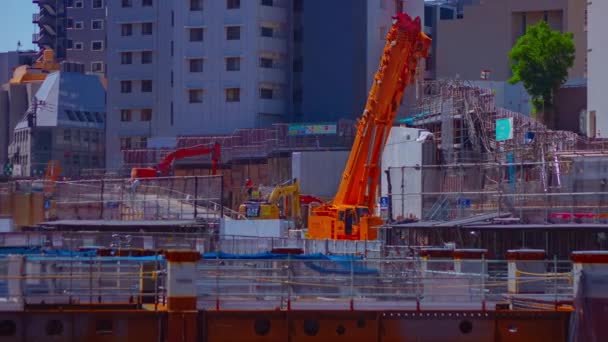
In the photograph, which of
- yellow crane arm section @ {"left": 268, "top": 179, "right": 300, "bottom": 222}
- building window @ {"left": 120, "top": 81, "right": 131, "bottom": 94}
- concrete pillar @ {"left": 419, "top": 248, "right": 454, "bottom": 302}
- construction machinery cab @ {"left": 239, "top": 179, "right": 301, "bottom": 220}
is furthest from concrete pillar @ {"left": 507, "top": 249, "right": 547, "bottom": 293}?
building window @ {"left": 120, "top": 81, "right": 131, "bottom": 94}

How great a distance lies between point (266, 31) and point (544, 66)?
22.7m

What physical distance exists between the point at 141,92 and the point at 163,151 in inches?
432

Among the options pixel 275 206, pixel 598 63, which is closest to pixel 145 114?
pixel 275 206

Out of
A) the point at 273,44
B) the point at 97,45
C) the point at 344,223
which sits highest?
the point at 97,45

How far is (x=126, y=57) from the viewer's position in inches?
3812

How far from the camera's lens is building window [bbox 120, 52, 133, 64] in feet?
317

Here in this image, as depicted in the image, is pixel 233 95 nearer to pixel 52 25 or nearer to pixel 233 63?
pixel 233 63

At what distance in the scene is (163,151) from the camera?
8688cm

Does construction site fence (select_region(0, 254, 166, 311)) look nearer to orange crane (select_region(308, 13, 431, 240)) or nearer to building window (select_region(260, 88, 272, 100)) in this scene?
orange crane (select_region(308, 13, 431, 240))

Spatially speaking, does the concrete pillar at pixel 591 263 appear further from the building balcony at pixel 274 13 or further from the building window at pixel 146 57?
the building window at pixel 146 57

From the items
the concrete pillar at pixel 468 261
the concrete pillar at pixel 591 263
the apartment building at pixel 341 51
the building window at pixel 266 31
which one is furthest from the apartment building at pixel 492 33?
the concrete pillar at pixel 591 263

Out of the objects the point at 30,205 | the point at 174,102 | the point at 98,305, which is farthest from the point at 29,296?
the point at 174,102

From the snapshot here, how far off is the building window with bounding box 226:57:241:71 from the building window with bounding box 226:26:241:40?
61.4 inches

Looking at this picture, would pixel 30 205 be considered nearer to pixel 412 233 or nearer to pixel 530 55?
pixel 412 233
